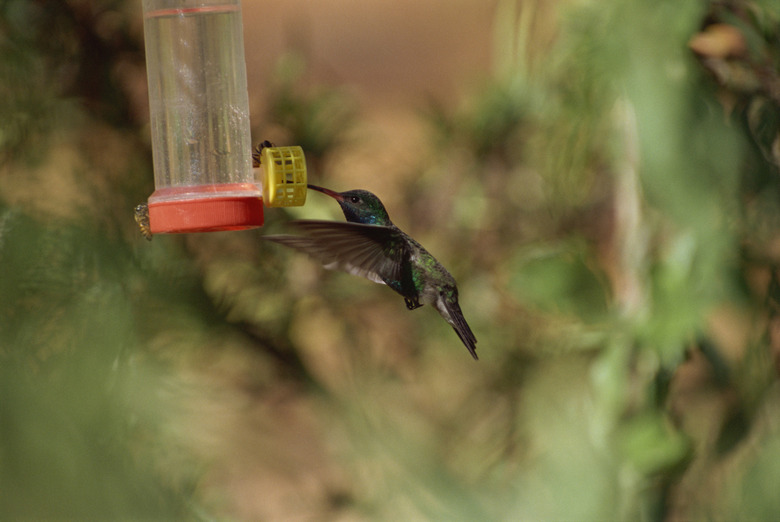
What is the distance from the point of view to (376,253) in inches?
28.0

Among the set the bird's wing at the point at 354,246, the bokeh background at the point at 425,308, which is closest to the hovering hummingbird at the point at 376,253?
the bird's wing at the point at 354,246

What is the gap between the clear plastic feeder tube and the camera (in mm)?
770

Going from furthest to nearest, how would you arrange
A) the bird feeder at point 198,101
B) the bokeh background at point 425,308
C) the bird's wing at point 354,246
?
the bokeh background at point 425,308 → the bird feeder at point 198,101 → the bird's wing at point 354,246

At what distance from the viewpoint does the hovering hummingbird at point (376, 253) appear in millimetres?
612

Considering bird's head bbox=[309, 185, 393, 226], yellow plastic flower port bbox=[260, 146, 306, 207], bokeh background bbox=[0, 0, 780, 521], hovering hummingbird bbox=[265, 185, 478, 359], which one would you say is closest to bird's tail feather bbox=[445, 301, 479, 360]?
hovering hummingbird bbox=[265, 185, 478, 359]

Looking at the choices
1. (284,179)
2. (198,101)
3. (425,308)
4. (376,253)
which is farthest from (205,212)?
(425,308)

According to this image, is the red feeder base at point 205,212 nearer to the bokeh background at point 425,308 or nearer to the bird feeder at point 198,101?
the bird feeder at point 198,101

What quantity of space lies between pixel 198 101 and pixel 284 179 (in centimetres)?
27

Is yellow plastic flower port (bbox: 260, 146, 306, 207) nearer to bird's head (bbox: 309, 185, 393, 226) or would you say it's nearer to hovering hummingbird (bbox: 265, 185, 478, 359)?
hovering hummingbird (bbox: 265, 185, 478, 359)

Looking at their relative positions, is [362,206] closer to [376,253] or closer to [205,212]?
[376,253]

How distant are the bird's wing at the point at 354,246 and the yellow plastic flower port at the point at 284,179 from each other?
40 millimetres

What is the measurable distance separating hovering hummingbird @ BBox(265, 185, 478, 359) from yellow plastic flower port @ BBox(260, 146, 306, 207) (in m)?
0.01

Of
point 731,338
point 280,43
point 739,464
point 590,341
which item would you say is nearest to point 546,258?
point 590,341

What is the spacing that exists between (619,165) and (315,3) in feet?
2.60
